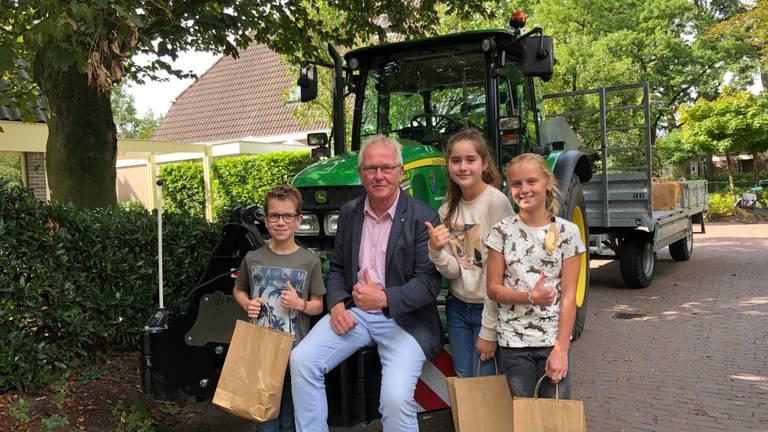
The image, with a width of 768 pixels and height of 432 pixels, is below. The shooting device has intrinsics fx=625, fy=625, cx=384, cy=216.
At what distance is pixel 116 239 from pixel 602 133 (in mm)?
6097

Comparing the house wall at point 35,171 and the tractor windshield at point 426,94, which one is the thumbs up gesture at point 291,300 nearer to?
the tractor windshield at point 426,94

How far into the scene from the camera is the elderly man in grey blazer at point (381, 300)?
2.99 metres

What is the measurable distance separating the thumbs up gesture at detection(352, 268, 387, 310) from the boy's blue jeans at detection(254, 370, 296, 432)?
594mm

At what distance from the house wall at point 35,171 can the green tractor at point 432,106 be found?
1040cm

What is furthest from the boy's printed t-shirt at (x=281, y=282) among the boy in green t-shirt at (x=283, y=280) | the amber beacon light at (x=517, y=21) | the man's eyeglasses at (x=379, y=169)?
the amber beacon light at (x=517, y=21)

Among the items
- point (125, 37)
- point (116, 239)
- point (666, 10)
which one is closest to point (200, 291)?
point (116, 239)

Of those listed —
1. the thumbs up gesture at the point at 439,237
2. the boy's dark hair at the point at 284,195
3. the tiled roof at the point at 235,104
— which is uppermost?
the tiled roof at the point at 235,104

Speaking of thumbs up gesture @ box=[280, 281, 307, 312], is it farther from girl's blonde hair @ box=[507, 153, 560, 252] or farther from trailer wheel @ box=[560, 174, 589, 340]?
trailer wheel @ box=[560, 174, 589, 340]

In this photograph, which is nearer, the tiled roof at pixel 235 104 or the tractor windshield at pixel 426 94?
the tractor windshield at pixel 426 94

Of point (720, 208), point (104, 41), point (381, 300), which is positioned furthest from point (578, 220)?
point (720, 208)

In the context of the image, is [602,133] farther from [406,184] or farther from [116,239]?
[116,239]

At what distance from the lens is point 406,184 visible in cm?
426

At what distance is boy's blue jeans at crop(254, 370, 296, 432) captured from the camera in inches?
126

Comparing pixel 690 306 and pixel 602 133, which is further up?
pixel 602 133
